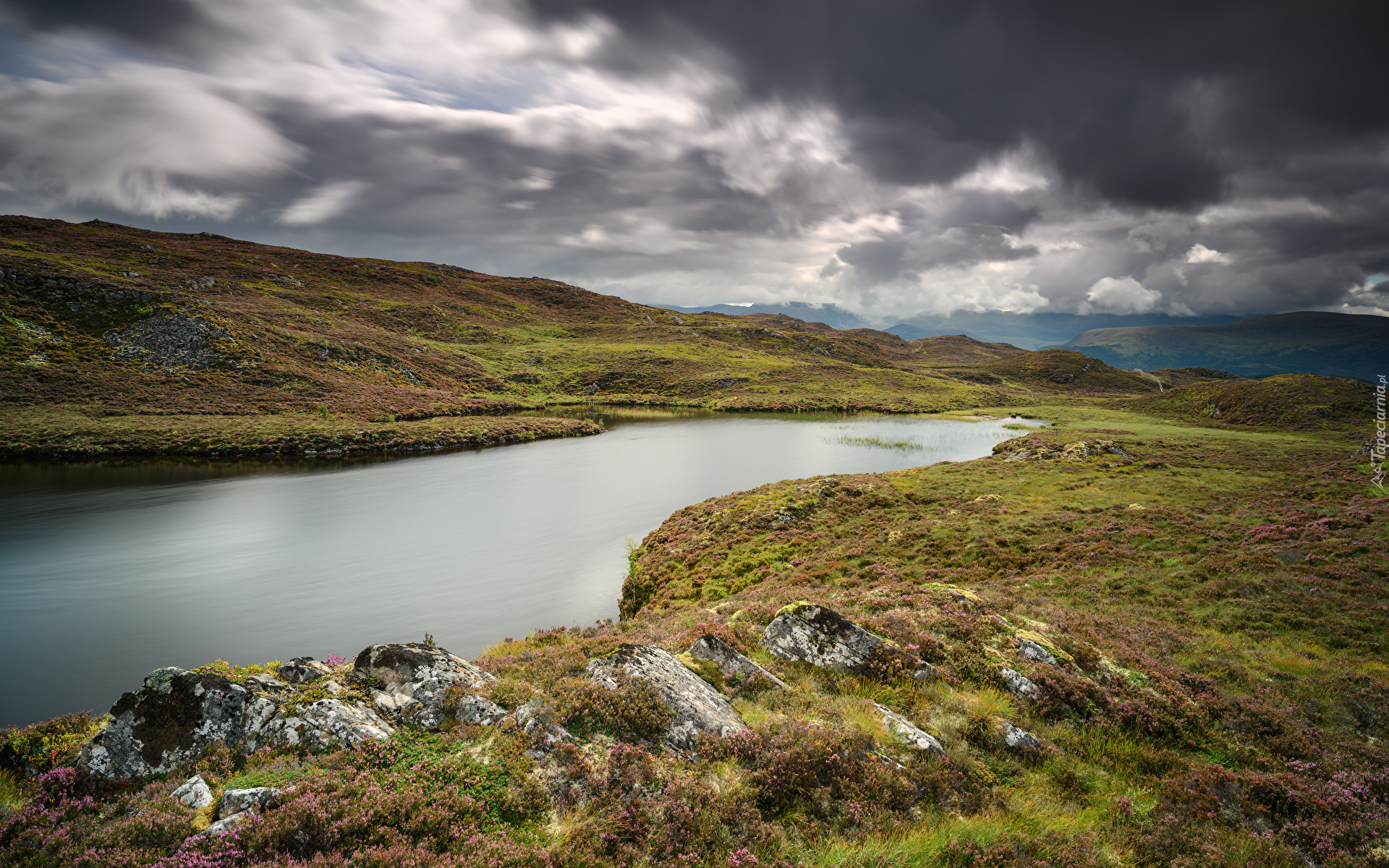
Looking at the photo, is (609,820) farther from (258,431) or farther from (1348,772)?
(258,431)

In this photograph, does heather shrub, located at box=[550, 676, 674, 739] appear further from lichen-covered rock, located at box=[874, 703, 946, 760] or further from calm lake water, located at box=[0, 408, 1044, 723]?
calm lake water, located at box=[0, 408, 1044, 723]

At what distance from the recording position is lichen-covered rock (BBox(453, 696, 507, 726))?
26.3 feet

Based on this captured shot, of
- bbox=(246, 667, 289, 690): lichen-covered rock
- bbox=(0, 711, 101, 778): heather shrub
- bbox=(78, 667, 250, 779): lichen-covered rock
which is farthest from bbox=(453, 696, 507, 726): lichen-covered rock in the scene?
bbox=(0, 711, 101, 778): heather shrub

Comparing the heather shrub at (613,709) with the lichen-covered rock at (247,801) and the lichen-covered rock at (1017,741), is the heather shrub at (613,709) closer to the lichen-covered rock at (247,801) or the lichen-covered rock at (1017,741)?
the lichen-covered rock at (247,801)

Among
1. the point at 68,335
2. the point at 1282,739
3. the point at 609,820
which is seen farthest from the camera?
the point at 68,335

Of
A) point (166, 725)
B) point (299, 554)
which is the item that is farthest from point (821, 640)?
point (299, 554)

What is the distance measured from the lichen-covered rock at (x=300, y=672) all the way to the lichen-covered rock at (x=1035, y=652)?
1412cm

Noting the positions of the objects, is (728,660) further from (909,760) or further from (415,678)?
(415,678)

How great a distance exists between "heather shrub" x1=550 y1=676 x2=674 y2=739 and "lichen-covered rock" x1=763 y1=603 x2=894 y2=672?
12.9 feet

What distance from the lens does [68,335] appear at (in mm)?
64250

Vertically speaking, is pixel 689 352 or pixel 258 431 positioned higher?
pixel 689 352

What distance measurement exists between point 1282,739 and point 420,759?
14553 millimetres

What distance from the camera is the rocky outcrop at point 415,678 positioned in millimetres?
8039

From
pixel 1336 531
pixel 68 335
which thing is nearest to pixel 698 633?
pixel 1336 531
